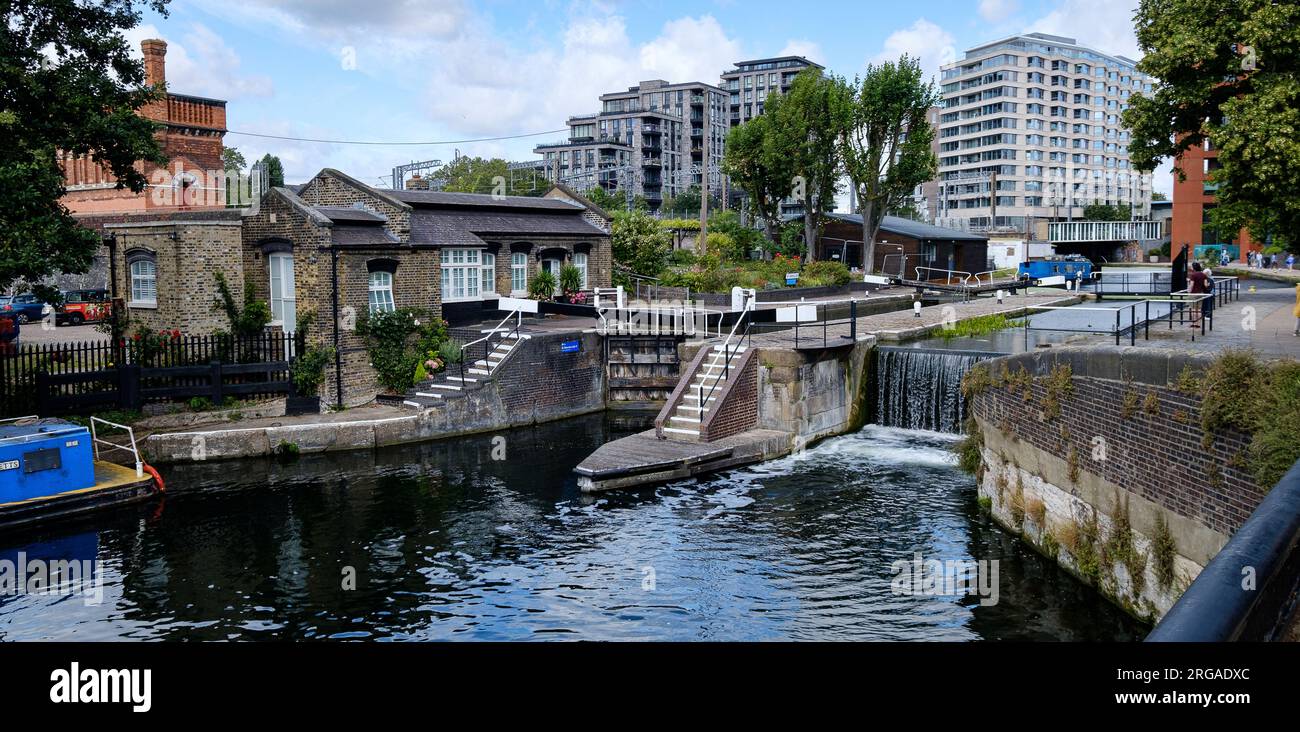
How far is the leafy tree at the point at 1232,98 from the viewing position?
72.6ft

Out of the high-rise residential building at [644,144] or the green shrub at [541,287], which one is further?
the high-rise residential building at [644,144]

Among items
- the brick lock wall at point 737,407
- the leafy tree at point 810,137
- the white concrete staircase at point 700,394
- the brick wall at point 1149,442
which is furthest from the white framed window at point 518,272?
the brick wall at point 1149,442

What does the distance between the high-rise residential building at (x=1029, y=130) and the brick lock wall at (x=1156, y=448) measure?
363ft

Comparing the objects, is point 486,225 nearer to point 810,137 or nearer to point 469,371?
point 469,371

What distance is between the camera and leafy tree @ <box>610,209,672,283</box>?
45.8 metres

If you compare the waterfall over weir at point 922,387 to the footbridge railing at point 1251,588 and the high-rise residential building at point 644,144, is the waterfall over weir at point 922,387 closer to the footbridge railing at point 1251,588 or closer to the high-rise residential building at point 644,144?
the footbridge railing at point 1251,588

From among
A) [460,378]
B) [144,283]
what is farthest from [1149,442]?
[144,283]

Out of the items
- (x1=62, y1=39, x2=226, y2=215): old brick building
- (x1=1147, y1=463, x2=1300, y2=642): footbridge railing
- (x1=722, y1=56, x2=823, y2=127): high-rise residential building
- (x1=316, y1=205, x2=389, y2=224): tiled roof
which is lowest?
(x1=1147, y1=463, x2=1300, y2=642): footbridge railing

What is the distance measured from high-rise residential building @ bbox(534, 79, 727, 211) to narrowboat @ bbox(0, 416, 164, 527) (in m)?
98.5

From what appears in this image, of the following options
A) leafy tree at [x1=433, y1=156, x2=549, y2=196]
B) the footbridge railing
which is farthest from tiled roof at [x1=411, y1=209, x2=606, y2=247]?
leafy tree at [x1=433, y1=156, x2=549, y2=196]

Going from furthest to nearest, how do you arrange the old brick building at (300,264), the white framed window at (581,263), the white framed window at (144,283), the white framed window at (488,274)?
1. the white framed window at (581,263)
2. the white framed window at (488,274)
3. the white framed window at (144,283)
4. the old brick building at (300,264)

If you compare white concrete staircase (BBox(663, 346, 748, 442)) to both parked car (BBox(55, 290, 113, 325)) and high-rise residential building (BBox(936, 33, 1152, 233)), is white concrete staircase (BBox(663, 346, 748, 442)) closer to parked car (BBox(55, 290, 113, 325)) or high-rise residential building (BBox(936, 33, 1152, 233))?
parked car (BBox(55, 290, 113, 325))

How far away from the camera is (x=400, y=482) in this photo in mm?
22641
